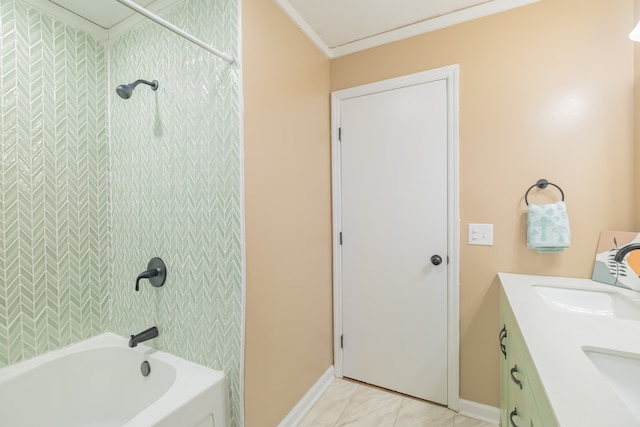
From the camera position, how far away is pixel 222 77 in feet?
4.20

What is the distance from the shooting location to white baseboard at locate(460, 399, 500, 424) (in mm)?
1635

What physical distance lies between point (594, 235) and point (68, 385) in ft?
9.41

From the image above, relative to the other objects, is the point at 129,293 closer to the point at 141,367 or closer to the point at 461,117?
the point at 141,367

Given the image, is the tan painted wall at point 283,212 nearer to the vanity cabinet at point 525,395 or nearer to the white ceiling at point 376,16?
the white ceiling at point 376,16

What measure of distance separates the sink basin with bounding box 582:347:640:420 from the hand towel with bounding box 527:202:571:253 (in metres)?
0.76

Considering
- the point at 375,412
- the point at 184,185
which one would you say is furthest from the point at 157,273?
the point at 375,412

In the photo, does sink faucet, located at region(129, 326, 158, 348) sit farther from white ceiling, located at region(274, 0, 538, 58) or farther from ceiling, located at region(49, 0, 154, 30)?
white ceiling, located at region(274, 0, 538, 58)

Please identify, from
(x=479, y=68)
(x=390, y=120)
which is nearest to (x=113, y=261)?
(x=390, y=120)

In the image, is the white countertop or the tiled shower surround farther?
the tiled shower surround

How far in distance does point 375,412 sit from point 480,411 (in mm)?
639

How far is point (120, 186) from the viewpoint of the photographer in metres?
1.66

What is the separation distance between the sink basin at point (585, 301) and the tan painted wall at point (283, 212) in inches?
50.2

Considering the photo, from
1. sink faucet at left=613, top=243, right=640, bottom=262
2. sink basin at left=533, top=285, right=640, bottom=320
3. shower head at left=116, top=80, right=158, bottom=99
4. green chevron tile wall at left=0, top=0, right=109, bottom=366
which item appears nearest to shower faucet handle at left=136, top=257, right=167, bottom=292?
green chevron tile wall at left=0, top=0, right=109, bottom=366

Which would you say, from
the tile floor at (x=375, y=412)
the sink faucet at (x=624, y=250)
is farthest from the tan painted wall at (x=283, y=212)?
the sink faucet at (x=624, y=250)
